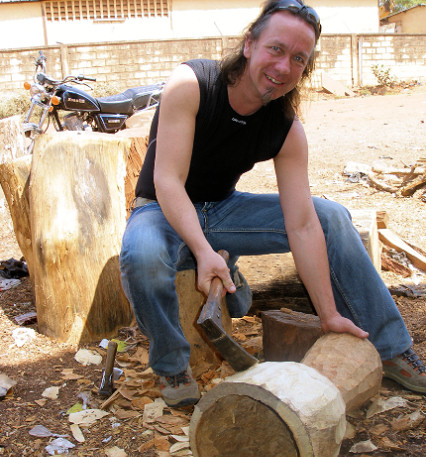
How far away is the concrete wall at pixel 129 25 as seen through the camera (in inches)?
687

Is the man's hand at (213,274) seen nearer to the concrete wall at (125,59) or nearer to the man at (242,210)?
the man at (242,210)

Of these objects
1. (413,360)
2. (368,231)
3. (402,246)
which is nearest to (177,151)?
(413,360)

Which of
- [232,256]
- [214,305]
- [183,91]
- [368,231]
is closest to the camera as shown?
[214,305]

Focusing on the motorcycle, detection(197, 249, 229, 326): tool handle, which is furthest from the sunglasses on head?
the motorcycle

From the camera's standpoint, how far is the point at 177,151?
230 centimetres

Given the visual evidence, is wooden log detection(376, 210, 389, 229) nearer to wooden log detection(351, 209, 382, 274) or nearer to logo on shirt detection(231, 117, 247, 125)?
wooden log detection(351, 209, 382, 274)

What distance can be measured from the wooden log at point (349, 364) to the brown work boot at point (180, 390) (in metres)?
0.52

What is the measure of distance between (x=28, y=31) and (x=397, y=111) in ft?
40.1

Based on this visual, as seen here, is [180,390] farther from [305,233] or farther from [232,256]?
[305,233]

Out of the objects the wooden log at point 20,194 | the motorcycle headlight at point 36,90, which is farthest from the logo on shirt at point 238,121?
the motorcycle headlight at point 36,90

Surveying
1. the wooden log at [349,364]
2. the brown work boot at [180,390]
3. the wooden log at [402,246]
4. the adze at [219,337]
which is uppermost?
the adze at [219,337]

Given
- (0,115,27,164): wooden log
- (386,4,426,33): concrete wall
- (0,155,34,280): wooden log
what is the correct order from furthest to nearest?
(386,4,426,33): concrete wall
(0,115,27,164): wooden log
(0,155,34,280): wooden log

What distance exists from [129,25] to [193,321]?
16815 mm

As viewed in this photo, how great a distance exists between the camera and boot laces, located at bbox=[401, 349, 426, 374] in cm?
243
